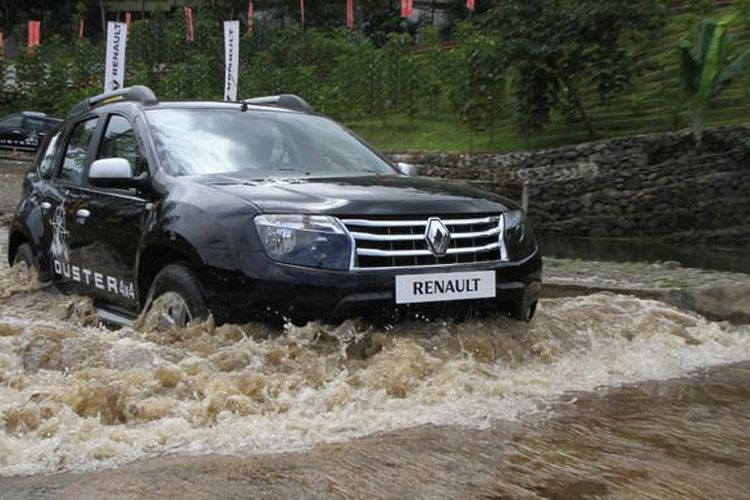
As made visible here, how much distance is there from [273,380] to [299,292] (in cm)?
43

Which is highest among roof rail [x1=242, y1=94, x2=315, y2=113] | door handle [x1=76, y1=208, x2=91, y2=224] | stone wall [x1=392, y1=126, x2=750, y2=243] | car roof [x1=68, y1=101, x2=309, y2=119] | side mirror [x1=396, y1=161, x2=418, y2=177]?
roof rail [x1=242, y1=94, x2=315, y2=113]

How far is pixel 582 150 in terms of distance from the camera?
67.5ft

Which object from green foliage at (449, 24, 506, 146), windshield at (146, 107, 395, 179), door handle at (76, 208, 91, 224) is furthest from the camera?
green foliage at (449, 24, 506, 146)

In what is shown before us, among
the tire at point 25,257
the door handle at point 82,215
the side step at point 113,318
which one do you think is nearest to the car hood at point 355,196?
the side step at point 113,318

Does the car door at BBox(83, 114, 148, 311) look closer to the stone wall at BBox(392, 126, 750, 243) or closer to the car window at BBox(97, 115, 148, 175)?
the car window at BBox(97, 115, 148, 175)

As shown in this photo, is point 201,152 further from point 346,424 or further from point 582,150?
point 582,150

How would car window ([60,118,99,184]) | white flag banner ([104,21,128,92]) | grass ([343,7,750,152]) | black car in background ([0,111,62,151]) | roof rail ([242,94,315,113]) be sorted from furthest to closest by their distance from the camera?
black car in background ([0,111,62,151]) → white flag banner ([104,21,128,92]) → grass ([343,7,750,152]) → roof rail ([242,94,315,113]) → car window ([60,118,99,184])

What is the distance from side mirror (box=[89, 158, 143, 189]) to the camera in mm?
5023

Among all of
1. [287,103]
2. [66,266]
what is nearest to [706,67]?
[287,103]

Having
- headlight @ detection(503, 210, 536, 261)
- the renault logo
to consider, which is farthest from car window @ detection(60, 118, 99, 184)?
headlight @ detection(503, 210, 536, 261)

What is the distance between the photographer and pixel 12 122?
1201 inches

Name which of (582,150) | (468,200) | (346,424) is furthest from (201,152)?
(582,150)

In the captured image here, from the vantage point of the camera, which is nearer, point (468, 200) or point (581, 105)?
point (468, 200)

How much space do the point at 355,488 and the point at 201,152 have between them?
8.86 feet
